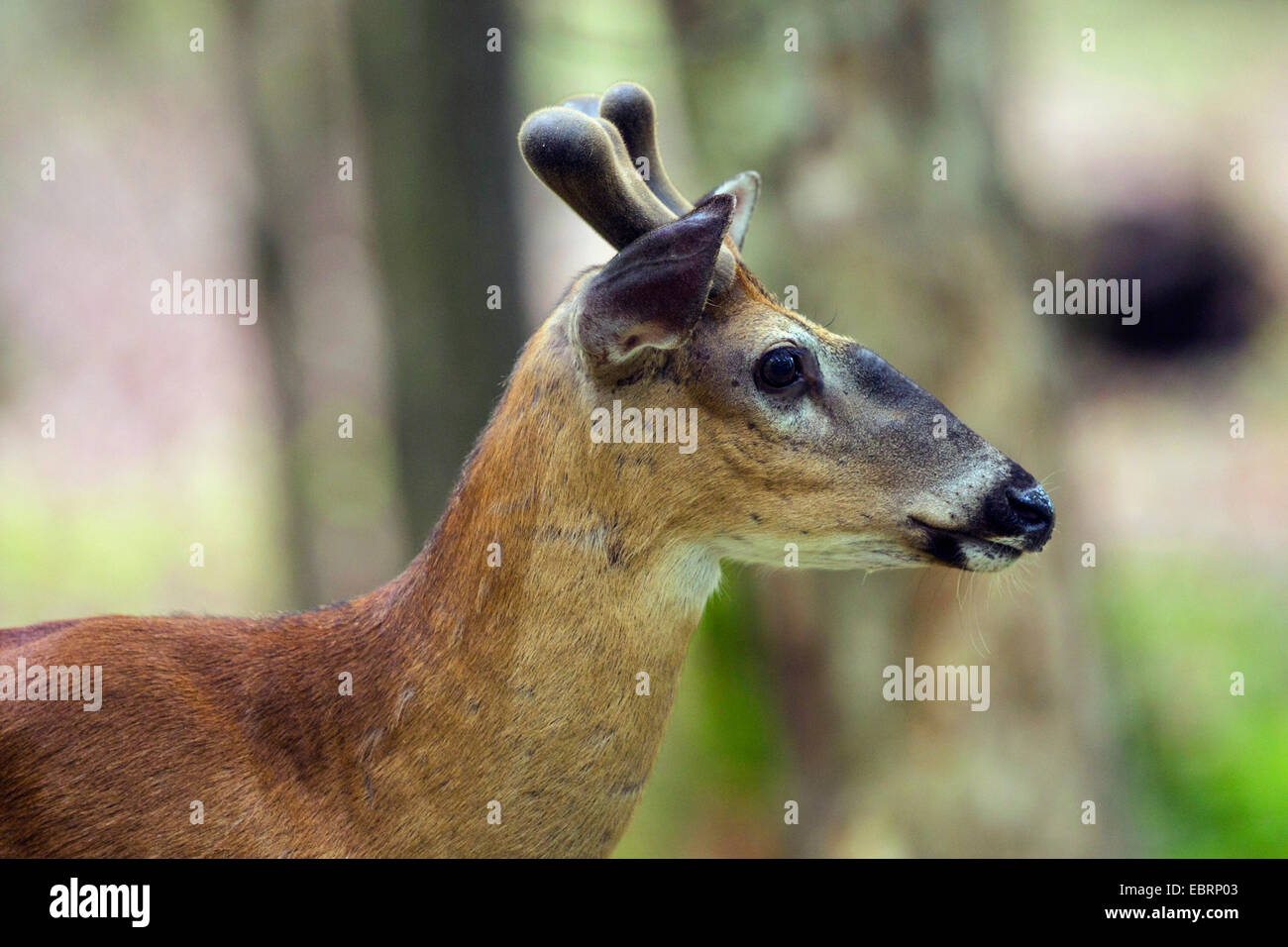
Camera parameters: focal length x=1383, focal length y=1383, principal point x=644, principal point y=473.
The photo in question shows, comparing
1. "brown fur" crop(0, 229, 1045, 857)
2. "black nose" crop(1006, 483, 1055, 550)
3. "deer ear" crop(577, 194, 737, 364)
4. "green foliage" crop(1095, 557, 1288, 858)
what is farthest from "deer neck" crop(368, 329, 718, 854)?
"green foliage" crop(1095, 557, 1288, 858)

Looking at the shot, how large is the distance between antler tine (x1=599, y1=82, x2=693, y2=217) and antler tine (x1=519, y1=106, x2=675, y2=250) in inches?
26.9

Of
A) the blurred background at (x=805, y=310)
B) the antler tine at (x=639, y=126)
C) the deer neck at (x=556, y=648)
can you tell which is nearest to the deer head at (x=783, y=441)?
the deer neck at (x=556, y=648)

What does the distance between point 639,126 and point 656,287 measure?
1266mm

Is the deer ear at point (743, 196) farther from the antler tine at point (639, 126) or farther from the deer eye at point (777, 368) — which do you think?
the deer eye at point (777, 368)

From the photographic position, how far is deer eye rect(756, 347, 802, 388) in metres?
4.71

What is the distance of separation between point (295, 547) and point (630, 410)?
34.5 feet

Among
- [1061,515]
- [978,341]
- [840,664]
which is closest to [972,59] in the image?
[978,341]

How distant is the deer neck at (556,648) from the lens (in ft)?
15.0

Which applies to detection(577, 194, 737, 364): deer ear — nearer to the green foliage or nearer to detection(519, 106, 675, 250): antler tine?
detection(519, 106, 675, 250): antler tine

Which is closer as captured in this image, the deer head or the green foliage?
the deer head

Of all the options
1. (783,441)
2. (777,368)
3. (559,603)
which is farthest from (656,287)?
(559,603)

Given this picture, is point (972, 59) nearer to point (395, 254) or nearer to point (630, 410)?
point (395, 254)

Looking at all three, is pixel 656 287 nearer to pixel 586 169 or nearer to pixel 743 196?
pixel 586 169
